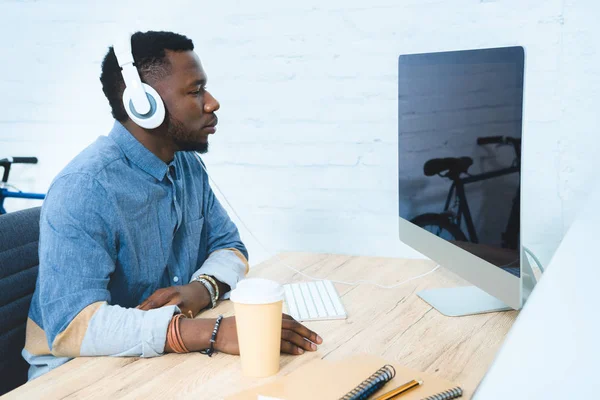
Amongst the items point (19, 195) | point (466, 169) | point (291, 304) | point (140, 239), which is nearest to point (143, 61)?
point (140, 239)

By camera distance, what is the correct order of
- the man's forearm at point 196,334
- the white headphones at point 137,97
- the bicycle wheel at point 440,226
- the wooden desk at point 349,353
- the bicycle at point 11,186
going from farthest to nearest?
the bicycle at point 11,186, the white headphones at point 137,97, the bicycle wheel at point 440,226, the man's forearm at point 196,334, the wooden desk at point 349,353

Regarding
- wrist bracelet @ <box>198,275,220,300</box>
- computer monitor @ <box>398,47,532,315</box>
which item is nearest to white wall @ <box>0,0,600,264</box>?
computer monitor @ <box>398,47,532,315</box>

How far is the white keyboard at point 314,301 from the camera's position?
123cm

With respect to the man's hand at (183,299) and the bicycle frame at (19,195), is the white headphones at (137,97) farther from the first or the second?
the bicycle frame at (19,195)

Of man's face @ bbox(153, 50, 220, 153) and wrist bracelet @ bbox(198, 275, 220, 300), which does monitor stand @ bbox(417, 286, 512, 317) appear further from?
man's face @ bbox(153, 50, 220, 153)

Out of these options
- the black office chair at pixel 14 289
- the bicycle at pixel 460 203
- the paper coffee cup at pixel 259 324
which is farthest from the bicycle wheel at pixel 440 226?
the black office chair at pixel 14 289

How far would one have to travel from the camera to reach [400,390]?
0.86 metres

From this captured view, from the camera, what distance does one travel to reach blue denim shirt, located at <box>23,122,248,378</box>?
3.55 feet

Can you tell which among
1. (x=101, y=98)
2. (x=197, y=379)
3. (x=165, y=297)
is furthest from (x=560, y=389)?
(x=101, y=98)

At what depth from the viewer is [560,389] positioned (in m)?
0.17

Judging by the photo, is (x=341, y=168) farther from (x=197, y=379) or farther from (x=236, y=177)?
(x=197, y=379)

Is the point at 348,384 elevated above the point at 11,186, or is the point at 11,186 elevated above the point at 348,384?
the point at 11,186

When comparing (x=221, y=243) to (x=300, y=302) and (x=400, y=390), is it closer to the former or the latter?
(x=300, y=302)

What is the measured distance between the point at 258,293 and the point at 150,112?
0.60m
